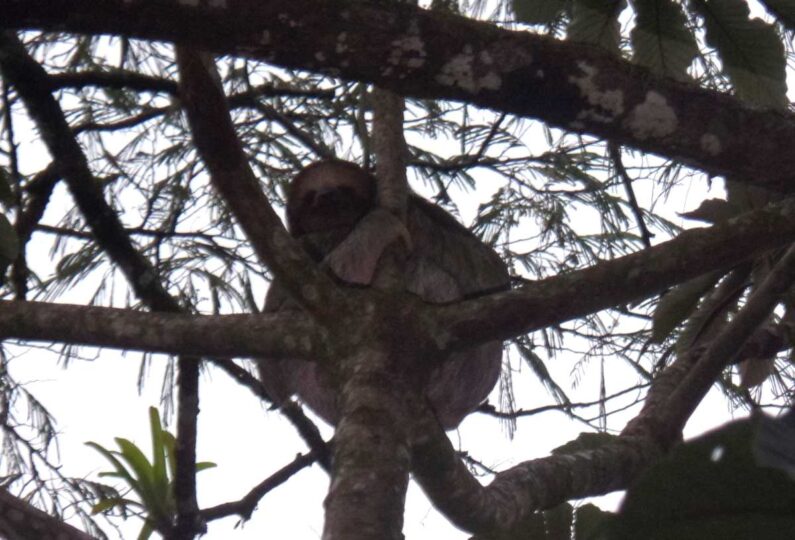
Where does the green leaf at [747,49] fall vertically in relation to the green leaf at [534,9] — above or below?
below

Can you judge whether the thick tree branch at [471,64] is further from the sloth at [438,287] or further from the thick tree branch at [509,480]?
the sloth at [438,287]

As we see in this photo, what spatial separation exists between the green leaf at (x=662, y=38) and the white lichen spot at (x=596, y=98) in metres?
0.14

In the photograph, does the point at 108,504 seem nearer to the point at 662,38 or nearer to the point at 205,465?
the point at 205,465

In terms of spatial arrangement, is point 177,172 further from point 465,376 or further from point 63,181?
point 465,376

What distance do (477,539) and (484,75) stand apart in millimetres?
916

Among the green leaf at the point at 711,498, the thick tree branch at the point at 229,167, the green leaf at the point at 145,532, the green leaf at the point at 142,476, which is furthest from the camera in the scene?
the green leaf at the point at 145,532

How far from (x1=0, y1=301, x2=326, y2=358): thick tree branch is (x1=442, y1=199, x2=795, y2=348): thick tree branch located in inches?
12.3

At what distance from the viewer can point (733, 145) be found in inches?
82.9

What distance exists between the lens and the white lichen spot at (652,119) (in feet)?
6.79

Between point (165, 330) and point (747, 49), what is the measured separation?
1.34 meters

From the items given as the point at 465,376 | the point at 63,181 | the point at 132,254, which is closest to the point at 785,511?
the point at 132,254

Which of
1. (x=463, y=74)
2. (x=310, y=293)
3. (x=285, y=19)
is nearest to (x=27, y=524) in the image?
(x=310, y=293)

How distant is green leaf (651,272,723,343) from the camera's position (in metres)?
2.72

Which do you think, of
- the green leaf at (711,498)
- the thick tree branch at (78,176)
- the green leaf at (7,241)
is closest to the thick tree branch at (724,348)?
the thick tree branch at (78,176)
